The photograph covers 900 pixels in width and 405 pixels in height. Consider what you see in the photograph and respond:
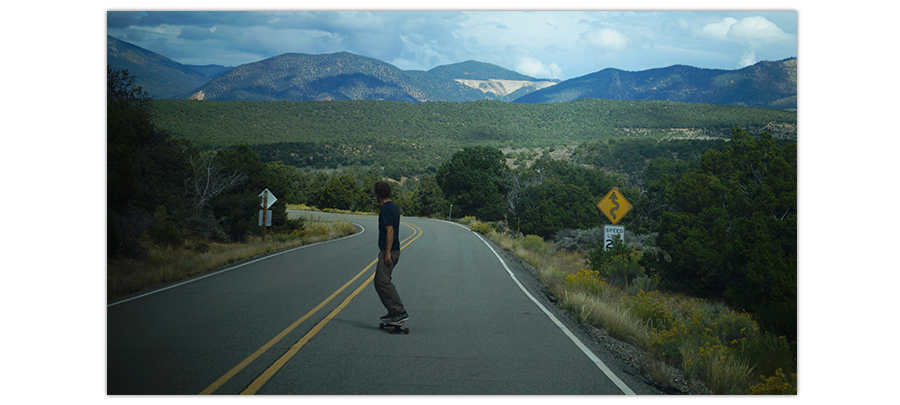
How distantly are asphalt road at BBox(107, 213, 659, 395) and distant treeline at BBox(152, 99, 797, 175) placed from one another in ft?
16.3

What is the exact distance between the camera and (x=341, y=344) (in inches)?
233

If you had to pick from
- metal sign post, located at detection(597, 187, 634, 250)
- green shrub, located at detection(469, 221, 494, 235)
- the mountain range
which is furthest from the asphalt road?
green shrub, located at detection(469, 221, 494, 235)

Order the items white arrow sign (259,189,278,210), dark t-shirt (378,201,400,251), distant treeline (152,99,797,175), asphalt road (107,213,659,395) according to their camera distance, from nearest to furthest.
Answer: asphalt road (107,213,659,395) → dark t-shirt (378,201,400,251) → distant treeline (152,99,797,175) → white arrow sign (259,189,278,210)

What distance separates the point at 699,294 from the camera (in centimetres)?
1250

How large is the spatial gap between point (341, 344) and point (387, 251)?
1.23 metres

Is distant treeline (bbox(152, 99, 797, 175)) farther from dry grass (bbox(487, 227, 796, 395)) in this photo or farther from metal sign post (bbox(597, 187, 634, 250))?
dry grass (bbox(487, 227, 796, 395))

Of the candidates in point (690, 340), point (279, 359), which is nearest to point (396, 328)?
point (279, 359)

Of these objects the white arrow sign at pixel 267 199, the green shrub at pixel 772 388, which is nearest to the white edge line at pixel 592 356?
the green shrub at pixel 772 388

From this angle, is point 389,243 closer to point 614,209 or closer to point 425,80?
point 425,80

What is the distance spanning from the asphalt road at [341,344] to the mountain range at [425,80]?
4104 millimetres

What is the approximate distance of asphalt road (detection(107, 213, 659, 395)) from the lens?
4.66 m

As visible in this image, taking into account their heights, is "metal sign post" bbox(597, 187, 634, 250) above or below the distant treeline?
below

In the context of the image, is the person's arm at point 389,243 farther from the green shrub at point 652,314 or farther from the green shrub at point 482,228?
the green shrub at point 482,228

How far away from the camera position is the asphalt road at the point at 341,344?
4656mm
